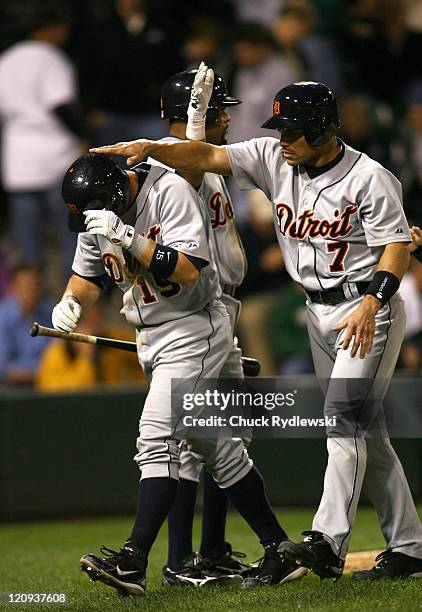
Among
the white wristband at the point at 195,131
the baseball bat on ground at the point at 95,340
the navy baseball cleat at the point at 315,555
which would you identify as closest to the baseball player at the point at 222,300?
the white wristband at the point at 195,131

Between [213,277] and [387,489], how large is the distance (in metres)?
1.11

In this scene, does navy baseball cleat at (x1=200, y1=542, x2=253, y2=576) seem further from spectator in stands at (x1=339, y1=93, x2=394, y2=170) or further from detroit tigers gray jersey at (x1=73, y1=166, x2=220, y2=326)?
spectator in stands at (x1=339, y1=93, x2=394, y2=170)

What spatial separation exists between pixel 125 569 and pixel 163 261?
116 cm

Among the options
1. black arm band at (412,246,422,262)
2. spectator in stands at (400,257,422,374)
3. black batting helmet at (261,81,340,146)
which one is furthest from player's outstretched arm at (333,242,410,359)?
spectator in stands at (400,257,422,374)

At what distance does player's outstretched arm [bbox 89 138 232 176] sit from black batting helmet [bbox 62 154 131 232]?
0.08m

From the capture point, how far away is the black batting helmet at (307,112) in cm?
429

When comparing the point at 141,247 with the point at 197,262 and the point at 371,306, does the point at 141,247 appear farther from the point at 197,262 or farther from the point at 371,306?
the point at 371,306

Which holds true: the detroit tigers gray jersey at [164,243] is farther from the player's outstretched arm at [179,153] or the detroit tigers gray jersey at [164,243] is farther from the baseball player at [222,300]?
the baseball player at [222,300]

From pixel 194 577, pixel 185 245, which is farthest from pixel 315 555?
pixel 185 245

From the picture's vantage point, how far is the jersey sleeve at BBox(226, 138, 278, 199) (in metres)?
4.49

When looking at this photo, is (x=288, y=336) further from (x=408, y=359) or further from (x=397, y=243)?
(x=397, y=243)

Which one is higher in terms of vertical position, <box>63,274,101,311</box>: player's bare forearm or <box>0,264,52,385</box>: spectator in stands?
<box>63,274,101,311</box>: player's bare forearm

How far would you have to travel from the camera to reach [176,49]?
9.03 m

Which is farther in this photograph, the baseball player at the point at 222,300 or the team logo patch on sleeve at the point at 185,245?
the baseball player at the point at 222,300
